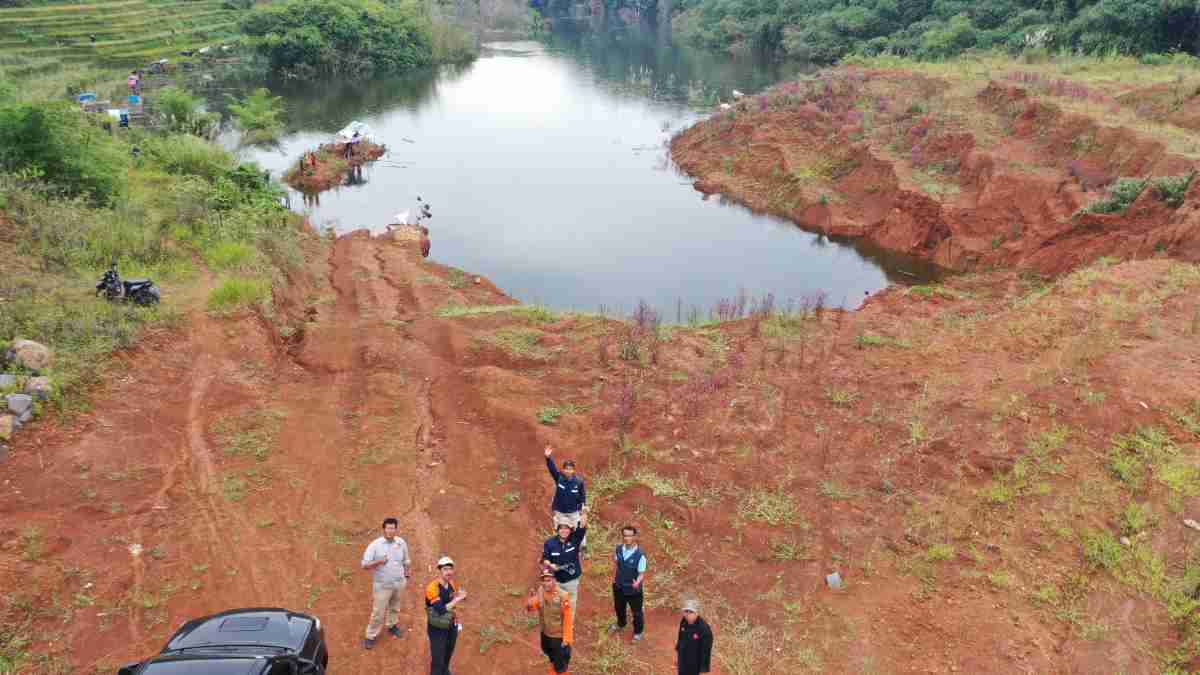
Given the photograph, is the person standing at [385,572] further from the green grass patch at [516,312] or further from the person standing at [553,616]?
the green grass patch at [516,312]

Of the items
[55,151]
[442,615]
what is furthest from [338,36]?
[442,615]

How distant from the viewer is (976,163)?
24547mm

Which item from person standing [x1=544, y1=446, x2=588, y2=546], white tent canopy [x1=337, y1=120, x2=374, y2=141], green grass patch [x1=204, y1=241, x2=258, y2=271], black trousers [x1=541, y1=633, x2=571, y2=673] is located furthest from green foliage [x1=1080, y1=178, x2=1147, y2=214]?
white tent canopy [x1=337, y1=120, x2=374, y2=141]

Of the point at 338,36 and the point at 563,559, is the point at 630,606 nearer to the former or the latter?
the point at 563,559

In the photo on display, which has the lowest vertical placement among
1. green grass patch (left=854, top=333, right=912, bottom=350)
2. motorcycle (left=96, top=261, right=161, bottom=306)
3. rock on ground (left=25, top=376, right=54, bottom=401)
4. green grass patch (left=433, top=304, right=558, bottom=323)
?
green grass patch (left=854, top=333, right=912, bottom=350)

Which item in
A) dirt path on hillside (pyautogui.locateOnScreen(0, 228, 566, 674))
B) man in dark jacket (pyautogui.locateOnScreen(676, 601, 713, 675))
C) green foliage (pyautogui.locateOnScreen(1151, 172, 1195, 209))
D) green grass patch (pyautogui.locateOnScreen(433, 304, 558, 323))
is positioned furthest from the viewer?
green foliage (pyautogui.locateOnScreen(1151, 172, 1195, 209))

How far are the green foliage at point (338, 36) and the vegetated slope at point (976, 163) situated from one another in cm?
3076

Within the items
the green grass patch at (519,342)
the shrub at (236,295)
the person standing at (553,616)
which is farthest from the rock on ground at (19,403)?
the person standing at (553,616)

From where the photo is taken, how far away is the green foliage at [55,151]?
640 inches

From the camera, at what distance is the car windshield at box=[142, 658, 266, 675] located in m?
5.75

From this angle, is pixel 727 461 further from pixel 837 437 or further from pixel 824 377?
pixel 824 377

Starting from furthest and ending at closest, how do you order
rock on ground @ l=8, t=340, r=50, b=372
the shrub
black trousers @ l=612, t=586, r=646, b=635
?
the shrub
rock on ground @ l=8, t=340, r=50, b=372
black trousers @ l=612, t=586, r=646, b=635

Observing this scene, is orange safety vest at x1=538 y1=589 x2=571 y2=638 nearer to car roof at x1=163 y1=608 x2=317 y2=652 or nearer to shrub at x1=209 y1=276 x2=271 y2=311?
car roof at x1=163 y1=608 x2=317 y2=652

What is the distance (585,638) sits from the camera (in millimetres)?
7621
